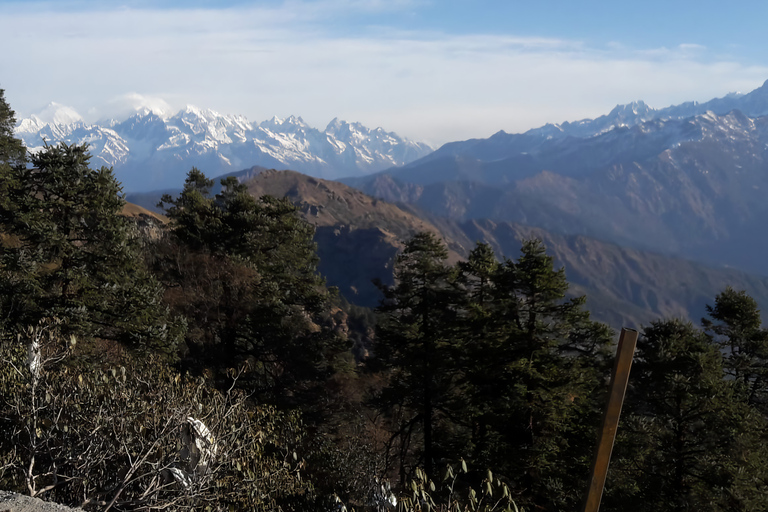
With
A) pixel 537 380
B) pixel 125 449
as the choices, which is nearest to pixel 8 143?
pixel 125 449

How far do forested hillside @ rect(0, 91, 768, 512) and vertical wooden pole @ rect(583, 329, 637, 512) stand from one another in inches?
123

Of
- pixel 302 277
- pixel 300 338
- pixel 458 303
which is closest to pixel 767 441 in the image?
pixel 458 303

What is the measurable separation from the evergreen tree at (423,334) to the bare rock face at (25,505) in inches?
599

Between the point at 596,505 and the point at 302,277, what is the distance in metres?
27.7

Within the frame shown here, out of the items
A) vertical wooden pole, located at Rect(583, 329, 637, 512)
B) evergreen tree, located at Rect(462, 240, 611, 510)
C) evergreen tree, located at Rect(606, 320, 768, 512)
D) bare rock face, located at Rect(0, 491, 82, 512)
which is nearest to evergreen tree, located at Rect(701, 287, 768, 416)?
evergreen tree, located at Rect(606, 320, 768, 512)

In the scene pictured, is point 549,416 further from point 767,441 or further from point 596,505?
point 596,505

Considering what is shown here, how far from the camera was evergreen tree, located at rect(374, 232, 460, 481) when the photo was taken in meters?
22.1

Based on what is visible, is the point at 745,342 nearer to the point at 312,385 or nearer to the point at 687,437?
the point at 687,437

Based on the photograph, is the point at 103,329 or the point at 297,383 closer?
the point at 103,329

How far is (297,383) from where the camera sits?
28578mm

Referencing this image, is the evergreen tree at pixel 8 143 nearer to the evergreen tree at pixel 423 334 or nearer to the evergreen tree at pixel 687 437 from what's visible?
the evergreen tree at pixel 423 334

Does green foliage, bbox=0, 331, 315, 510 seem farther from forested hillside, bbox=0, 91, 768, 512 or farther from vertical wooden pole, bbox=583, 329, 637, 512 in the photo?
vertical wooden pole, bbox=583, 329, 637, 512

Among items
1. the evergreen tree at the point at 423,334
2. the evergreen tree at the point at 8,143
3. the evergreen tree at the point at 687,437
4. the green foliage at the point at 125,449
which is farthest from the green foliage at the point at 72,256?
the evergreen tree at the point at 8,143

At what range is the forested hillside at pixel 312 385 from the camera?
424 inches
